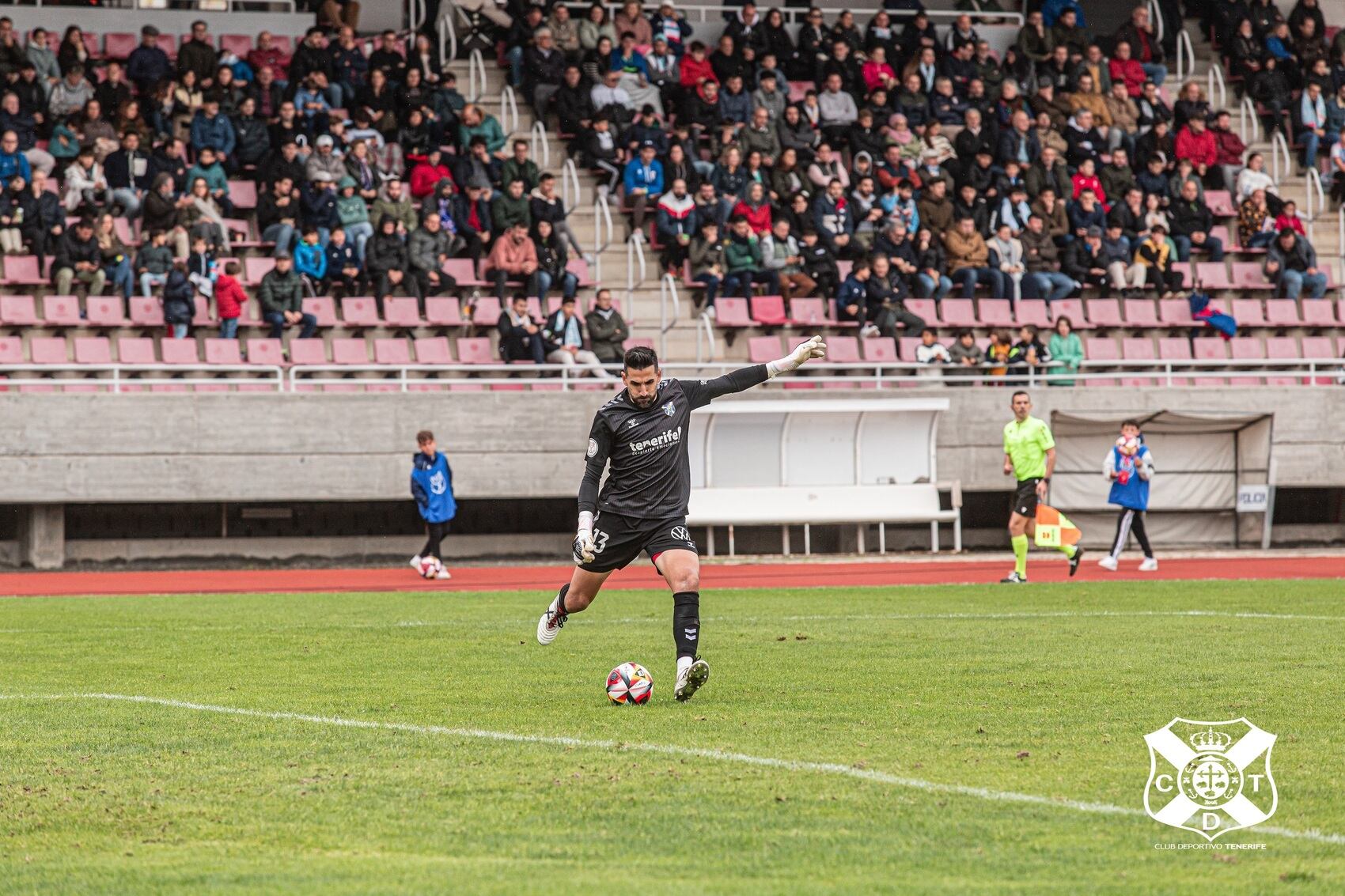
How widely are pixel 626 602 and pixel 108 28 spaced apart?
19336mm

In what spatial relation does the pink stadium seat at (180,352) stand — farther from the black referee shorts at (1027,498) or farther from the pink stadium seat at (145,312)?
the black referee shorts at (1027,498)

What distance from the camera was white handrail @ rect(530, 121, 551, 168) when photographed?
28891 mm

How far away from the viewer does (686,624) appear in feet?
30.5

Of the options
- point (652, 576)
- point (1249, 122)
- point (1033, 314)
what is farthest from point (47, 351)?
point (1249, 122)

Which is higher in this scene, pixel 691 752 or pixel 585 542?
pixel 585 542

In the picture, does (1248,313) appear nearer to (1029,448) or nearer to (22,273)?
(1029,448)

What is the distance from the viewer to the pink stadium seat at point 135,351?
24.2 meters

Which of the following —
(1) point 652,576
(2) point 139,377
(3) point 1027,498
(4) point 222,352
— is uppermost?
(4) point 222,352

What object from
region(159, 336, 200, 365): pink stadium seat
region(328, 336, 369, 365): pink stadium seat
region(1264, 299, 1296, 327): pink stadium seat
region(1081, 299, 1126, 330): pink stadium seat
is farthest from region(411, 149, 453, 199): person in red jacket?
region(1264, 299, 1296, 327): pink stadium seat

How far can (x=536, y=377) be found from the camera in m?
25.1

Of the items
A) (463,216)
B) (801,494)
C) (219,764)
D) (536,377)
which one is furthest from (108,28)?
(219,764)

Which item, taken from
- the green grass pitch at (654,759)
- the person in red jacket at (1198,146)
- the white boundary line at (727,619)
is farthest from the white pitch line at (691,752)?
the person in red jacket at (1198,146)

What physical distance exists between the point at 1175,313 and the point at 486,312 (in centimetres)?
1214

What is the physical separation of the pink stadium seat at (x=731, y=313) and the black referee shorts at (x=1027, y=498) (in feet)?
26.1
